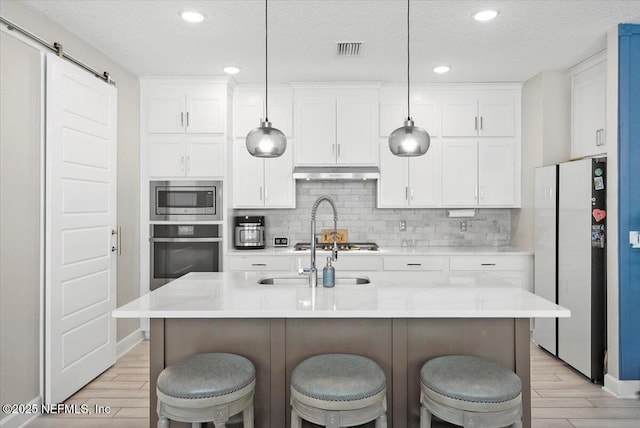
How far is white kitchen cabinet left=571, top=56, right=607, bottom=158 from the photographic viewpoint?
3.84 metres

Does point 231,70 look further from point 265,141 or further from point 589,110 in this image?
point 589,110

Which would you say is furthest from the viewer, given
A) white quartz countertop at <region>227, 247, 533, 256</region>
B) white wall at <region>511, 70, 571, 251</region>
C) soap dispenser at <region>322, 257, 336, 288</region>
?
white quartz countertop at <region>227, 247, 533, 256</region>

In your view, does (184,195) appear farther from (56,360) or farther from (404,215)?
(404,215)

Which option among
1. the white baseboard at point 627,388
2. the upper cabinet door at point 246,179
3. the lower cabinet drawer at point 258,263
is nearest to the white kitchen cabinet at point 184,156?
the upper cabinet door at point 246,179

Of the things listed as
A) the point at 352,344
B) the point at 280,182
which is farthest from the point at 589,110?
the point at 352,344

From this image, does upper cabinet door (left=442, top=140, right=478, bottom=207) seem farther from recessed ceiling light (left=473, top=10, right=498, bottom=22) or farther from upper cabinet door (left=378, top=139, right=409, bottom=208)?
recessed ceiling light (left=473, top=10, right=498, bottom=22)

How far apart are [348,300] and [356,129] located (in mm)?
2899

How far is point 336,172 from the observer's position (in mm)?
4734

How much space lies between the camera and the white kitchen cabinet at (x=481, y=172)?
191 inches

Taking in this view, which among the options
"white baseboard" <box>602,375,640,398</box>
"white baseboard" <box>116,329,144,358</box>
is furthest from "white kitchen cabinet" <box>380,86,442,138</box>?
"white baseboard" <box>116,329,144,358</box>

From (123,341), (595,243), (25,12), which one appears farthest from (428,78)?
(123,341)

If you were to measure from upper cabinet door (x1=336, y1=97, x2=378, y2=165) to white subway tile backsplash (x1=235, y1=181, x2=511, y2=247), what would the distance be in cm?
45

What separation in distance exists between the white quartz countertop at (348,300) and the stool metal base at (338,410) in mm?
339

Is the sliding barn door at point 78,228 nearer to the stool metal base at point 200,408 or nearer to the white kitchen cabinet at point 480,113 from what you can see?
the stool metal base at point 200,408
